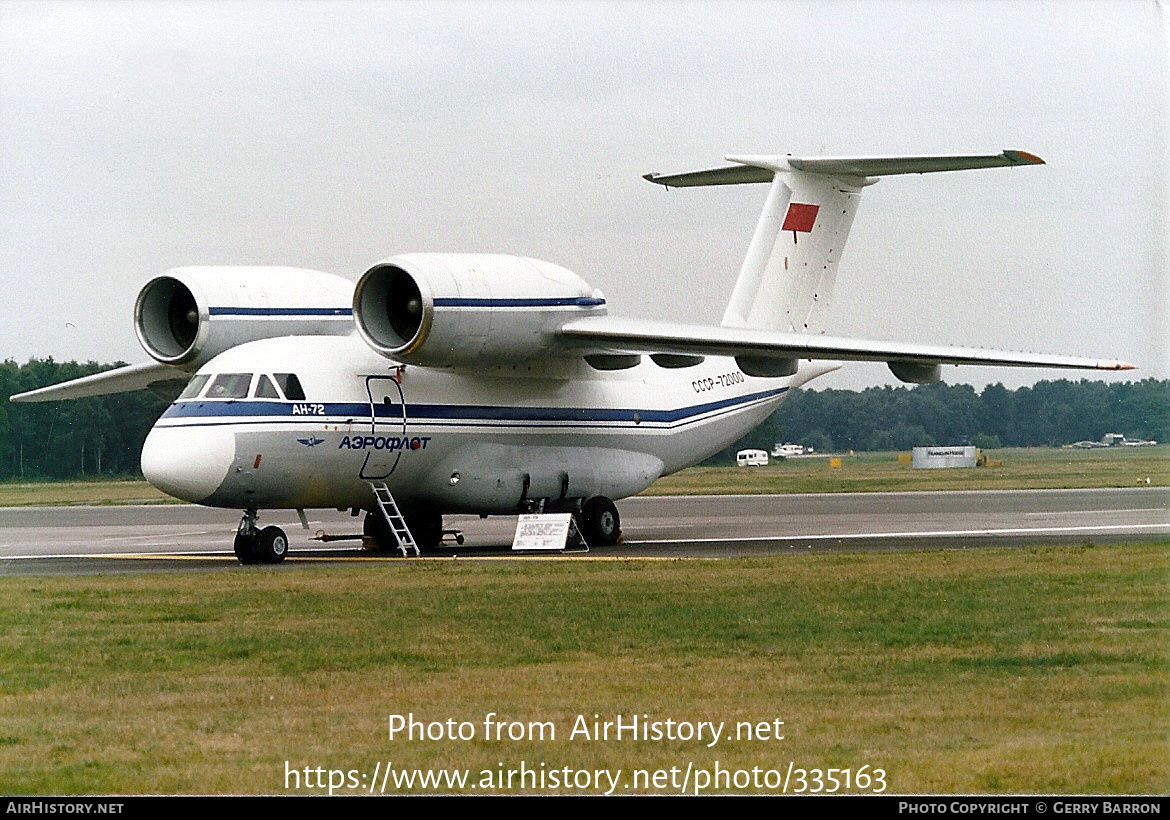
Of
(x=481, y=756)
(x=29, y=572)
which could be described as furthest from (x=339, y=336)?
(x=481, y=756)

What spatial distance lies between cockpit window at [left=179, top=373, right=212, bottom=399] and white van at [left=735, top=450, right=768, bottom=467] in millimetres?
57238

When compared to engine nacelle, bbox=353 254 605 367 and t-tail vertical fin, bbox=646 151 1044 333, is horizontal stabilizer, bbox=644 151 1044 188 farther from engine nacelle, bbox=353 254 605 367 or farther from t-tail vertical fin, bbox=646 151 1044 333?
engine nacelle, bbox=353 254 605 367

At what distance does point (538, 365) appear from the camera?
26625 millimetres

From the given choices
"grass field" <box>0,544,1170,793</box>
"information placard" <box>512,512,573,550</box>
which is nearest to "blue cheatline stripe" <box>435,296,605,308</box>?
"information placard" <box>512,512,573,550</box>

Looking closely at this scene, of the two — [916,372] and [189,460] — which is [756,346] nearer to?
[916,372]

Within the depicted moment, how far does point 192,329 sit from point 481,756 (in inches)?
729

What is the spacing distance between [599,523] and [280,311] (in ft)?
19.6

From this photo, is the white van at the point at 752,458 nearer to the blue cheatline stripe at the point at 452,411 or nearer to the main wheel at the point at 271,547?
the blue cheatline stripe at the point at 452,411

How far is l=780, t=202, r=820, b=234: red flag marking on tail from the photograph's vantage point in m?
30.5

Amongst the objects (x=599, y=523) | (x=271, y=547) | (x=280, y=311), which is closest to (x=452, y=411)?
(x=280, y=311)

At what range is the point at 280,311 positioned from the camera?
1022 inches

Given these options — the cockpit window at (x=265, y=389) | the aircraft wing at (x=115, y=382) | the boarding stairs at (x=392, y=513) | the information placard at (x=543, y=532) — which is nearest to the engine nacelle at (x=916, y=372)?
the information placard at (x=543, y=532)

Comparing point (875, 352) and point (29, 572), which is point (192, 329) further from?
point (875, 352)
